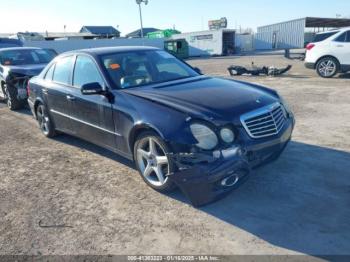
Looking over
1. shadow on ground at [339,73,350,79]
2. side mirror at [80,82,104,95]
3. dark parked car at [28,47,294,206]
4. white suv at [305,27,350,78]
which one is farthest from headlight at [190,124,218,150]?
shadow on ground at [339,73,350,79]

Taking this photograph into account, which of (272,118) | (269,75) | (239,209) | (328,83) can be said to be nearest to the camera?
(239,209)

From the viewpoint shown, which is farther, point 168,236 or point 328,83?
point 328,83

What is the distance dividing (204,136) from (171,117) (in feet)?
1.41

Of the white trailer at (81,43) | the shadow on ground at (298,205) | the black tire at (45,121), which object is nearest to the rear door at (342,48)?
the shadow on ground at (298,205)

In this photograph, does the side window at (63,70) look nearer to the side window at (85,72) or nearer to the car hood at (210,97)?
the side window at (85,72)

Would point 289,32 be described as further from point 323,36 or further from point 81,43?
point 323,36

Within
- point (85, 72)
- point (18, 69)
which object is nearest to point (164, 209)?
point (85, 72)

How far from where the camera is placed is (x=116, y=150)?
14.9 feet

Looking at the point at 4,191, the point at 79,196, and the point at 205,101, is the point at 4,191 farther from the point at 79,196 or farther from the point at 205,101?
the point at 205,101

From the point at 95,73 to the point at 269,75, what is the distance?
1128cm

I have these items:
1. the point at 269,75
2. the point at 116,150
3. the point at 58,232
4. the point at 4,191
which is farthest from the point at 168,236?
the point at 269,75

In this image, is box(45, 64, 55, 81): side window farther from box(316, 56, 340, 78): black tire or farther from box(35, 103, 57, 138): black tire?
box(316, 56, 340, 78): black tire

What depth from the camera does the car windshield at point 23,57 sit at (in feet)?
31.7

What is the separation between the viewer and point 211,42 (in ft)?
134
